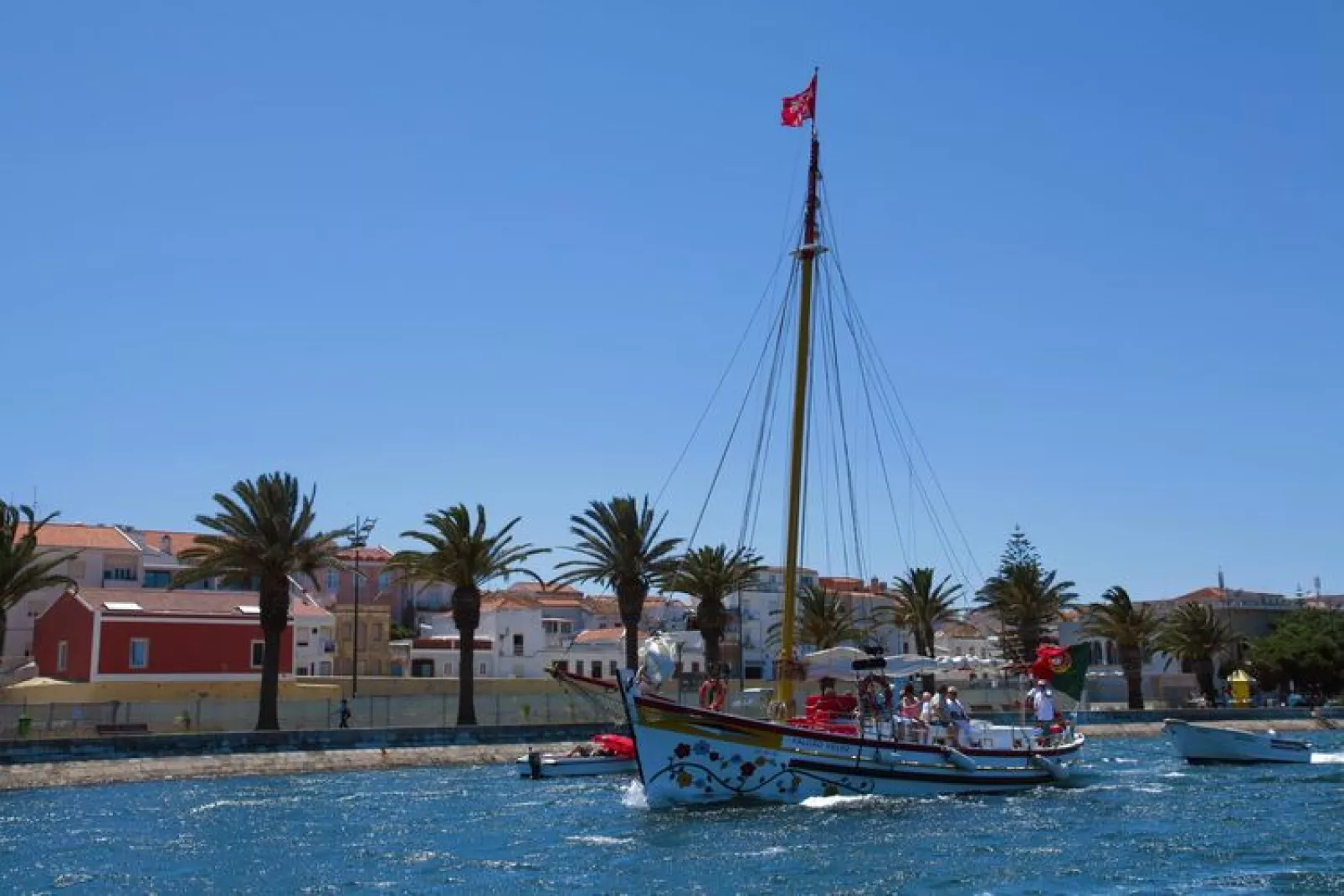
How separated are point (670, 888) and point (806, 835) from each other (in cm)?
631

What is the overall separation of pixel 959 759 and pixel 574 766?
48.0ft

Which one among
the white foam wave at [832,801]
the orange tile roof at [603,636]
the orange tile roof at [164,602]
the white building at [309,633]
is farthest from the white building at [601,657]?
the white foam wave at [832,801]

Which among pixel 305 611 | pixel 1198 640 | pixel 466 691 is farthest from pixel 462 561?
pixel 1198 640

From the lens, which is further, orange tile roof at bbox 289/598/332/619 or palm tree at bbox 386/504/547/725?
orange tile roof at bbox 289/598/332/619

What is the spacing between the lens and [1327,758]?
168 ft

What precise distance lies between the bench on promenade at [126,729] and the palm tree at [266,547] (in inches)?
190

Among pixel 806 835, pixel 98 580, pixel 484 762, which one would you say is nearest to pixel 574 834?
pixel 806 835

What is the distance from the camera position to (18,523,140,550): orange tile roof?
304ft

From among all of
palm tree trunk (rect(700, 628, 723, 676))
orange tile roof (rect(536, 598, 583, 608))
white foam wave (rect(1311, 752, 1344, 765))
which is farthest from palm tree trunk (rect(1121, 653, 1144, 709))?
orange tile roof (rect(536, 598, 583, 608))

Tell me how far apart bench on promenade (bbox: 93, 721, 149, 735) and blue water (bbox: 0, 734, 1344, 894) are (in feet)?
34.6

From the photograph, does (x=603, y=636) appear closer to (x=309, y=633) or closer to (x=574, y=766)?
(x=309, y=633)

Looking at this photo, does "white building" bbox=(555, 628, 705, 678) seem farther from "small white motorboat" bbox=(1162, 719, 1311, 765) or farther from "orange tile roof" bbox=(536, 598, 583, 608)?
"small white motorboat" bbox=(1162, 719, 1311, 765)

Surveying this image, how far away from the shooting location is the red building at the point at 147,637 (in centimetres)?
6769

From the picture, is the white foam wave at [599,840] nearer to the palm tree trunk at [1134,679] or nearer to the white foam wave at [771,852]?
the white foam wave at [771,852]
